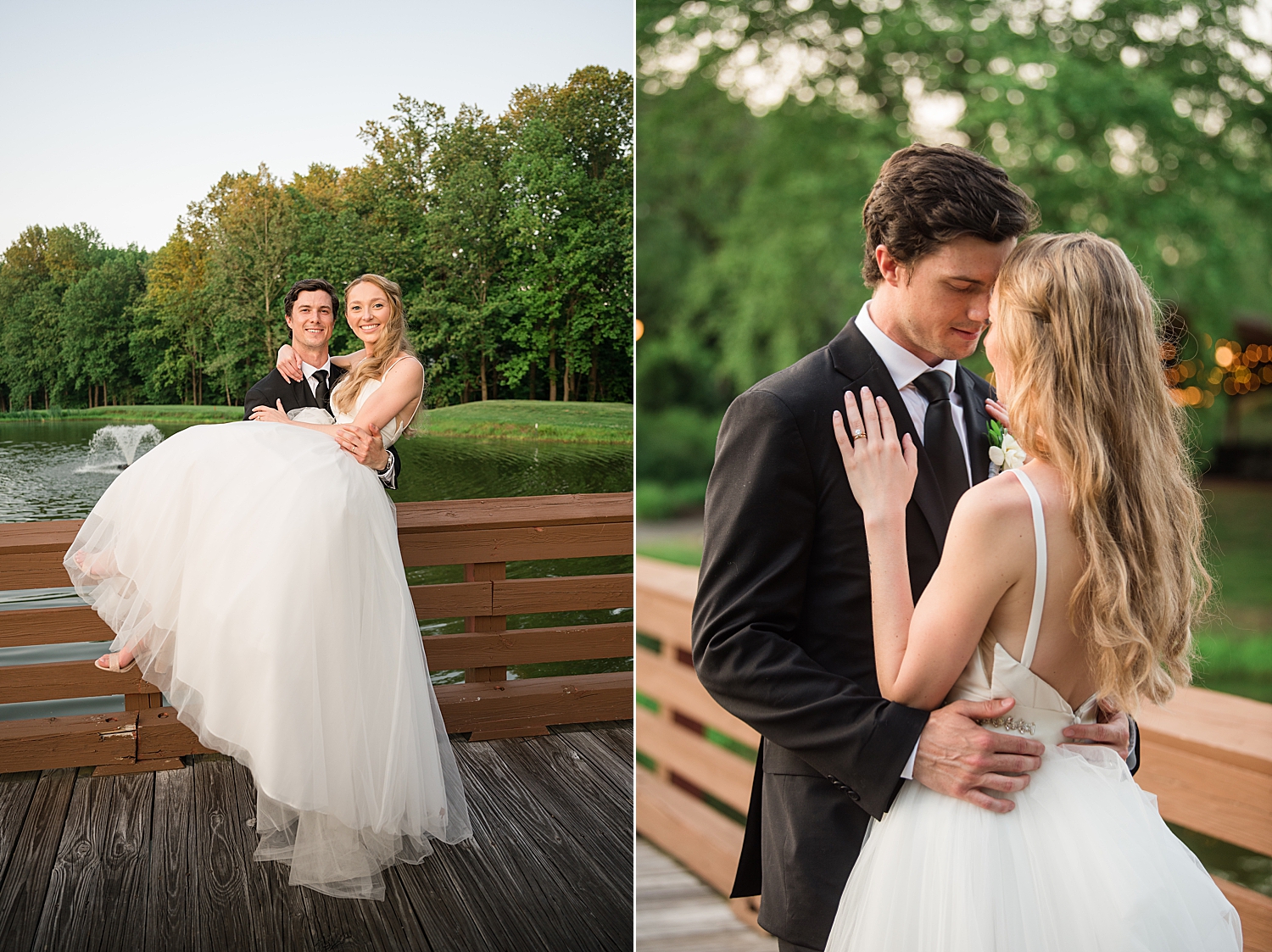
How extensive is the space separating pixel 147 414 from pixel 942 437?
5.56 ft

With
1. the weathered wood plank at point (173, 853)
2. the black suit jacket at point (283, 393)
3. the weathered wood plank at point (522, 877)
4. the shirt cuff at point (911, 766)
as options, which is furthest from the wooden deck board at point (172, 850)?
the shirt cuff at point (911, 766)

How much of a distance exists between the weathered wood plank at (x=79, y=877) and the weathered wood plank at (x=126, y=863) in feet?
0.04

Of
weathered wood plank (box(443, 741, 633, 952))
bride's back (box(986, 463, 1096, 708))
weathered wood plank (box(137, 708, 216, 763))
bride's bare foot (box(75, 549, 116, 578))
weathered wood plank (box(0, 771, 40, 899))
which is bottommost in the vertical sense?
Answer: weathered wood plank (box(443, 741, 633, 952))

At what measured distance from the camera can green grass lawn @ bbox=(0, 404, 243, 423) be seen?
7.13 feet

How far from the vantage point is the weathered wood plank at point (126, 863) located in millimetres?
2152

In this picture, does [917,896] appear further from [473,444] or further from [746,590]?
[473,444]

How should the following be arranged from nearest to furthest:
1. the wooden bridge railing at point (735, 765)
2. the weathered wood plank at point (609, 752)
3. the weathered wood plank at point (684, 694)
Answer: the wooden bridge railing at point (735, 765) → the weathered wood plank at point (609, 752) → the weathered wood plank at point (684, 694)

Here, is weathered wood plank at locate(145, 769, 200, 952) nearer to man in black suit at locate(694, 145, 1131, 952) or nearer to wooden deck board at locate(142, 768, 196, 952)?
wooden deck board at locate(142, 768, 196, 952)

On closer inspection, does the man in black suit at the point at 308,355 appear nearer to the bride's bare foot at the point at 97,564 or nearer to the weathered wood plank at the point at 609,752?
the bride's bare foot at the point at 97,564

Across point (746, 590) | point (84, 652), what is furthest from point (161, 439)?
point (746, 590)

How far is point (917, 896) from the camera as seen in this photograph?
48.4 inches

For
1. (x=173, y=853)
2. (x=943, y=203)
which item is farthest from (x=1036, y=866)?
(x=173, y=853)

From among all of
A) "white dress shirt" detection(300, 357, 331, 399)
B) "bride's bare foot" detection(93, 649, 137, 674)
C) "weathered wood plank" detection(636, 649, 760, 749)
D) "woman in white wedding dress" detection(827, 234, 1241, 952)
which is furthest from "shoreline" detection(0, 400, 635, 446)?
"woman in white wedding dress" detection(827, 234, 1241, 952)

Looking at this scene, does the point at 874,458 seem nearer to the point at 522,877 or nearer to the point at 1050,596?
the point at 1050,596
